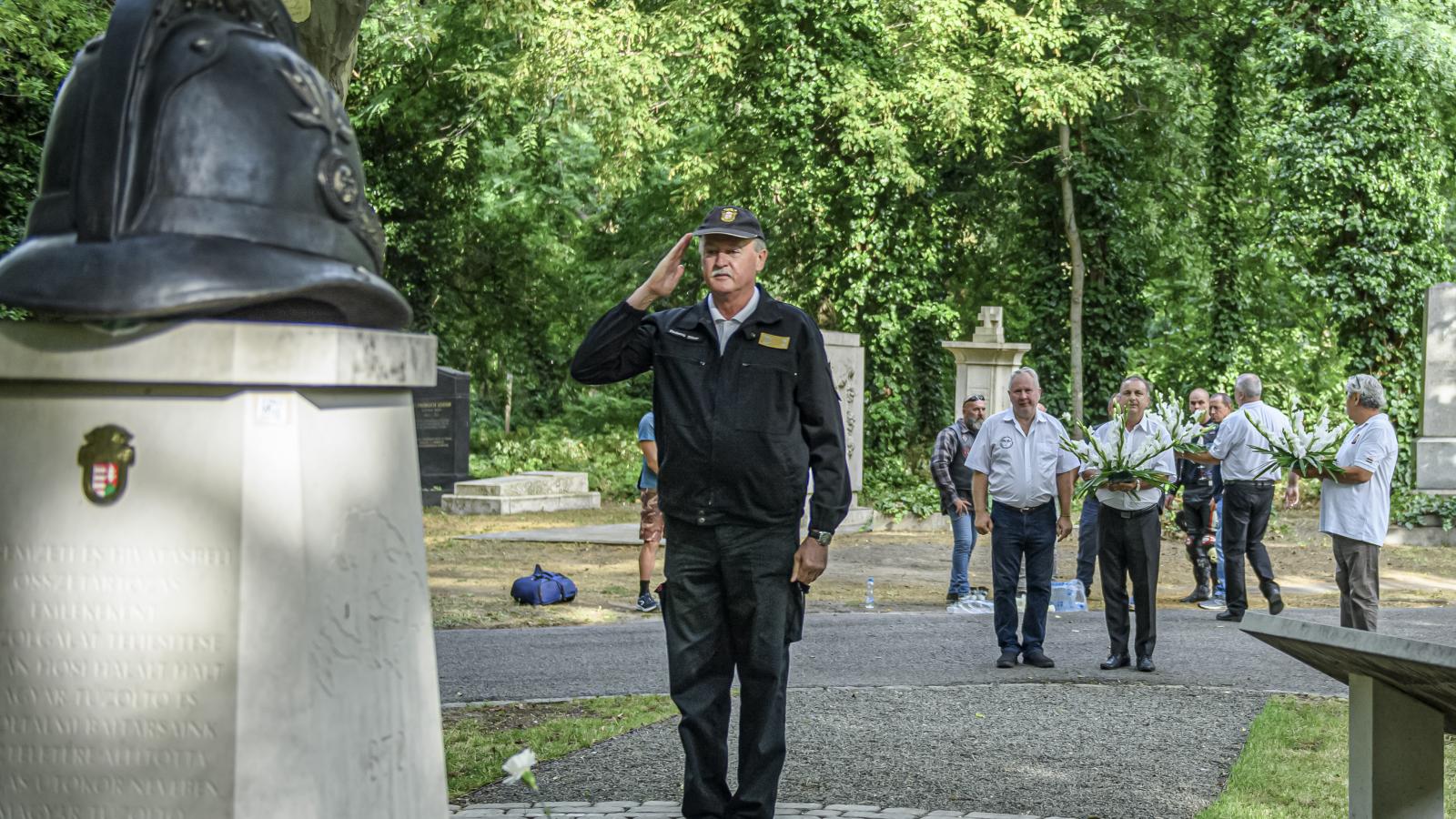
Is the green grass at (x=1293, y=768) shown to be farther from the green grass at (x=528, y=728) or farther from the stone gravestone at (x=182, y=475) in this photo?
the stone gravestone at (x=182, y=475)

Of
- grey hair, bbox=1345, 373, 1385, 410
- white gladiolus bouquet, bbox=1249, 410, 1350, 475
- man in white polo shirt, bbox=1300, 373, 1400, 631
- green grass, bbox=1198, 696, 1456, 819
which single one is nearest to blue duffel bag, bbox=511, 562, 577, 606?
white gladiolus bouquet, bbox=1249, 410, 1350, 475

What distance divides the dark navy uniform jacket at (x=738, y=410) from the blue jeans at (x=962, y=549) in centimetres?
797

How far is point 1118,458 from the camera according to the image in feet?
33.1

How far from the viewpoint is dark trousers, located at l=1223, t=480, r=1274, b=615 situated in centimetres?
1239

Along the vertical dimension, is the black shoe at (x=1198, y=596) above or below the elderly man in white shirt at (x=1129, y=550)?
below

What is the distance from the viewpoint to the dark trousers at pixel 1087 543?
13.4 meters

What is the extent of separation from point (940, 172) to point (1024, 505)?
20166 millimetres

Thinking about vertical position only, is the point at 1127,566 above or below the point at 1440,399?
below

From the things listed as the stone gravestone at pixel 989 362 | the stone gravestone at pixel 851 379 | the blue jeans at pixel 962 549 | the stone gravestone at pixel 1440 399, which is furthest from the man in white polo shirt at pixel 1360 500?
the stone gravestone at pixel 989 362

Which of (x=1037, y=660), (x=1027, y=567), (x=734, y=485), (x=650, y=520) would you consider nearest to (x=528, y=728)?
(x=734, y=485)

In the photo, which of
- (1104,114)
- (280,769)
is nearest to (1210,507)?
(280,769)

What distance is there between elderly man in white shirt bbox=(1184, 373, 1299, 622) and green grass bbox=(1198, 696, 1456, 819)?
13.3 ft

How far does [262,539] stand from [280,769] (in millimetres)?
434

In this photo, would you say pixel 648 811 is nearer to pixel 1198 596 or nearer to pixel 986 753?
pixel 986 753
